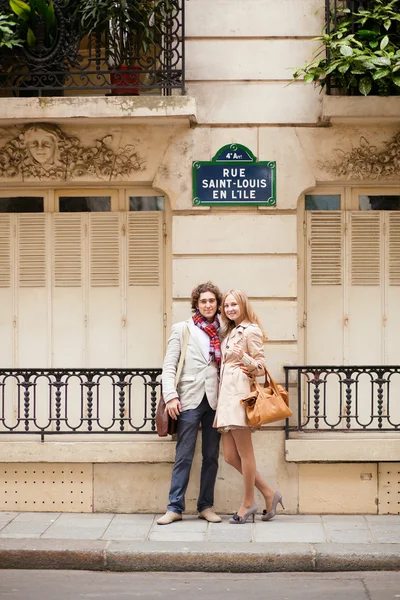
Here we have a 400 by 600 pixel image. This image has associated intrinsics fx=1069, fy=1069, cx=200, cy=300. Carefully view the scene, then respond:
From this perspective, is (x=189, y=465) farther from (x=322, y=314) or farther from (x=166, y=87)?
(x=166, y=87)

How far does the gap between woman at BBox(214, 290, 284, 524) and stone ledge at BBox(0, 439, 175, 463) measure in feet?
2.46

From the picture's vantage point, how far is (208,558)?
8672 mm

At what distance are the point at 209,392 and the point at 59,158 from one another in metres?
2.82

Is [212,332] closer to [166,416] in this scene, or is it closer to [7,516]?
[166,416]

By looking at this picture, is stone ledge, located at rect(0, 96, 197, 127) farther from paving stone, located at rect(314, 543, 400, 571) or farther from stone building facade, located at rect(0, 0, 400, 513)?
paving stone, located at rect(314, 543, 400, 571)

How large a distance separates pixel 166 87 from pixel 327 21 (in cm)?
167

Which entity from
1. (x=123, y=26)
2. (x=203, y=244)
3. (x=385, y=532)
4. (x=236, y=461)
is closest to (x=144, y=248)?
(x=203, y=244)

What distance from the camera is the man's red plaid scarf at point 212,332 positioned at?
986cm

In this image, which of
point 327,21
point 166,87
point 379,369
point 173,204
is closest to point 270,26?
point 327,21

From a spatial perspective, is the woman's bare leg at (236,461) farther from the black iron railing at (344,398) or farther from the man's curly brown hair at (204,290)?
the man's curly brown hair at (204,290)

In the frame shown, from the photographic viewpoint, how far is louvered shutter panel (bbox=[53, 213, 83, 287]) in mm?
10852

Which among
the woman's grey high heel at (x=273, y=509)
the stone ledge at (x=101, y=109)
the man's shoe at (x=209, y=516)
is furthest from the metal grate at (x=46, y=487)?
the stone ledge at (x=101, y=109)

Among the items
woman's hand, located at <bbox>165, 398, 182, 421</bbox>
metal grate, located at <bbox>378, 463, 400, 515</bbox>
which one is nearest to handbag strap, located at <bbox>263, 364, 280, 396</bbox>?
woman's hand, located at <bbox>165, 398, 182, 421</bbox>

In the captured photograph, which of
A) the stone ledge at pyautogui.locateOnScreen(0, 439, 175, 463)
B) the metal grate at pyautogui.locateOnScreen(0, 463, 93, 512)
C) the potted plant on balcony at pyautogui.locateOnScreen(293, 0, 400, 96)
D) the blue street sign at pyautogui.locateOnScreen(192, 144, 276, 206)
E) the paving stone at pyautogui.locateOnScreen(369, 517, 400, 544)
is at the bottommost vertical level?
the paving stone at pyautogui.locateOnScreen(369, 517, 400, 544)
